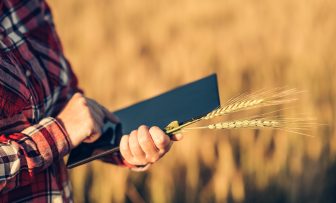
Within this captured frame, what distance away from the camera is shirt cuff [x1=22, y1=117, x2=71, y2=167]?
118 centimetres

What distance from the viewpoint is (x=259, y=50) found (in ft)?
8.43

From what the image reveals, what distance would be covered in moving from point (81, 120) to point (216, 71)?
131 cm

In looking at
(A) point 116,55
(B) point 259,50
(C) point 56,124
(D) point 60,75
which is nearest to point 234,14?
(B) point 259,50

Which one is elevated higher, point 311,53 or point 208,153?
point 311,53

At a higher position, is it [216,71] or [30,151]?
[30,151]

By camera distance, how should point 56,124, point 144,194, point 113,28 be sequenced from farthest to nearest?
point 113,28 → point 144,194 → point 56,124

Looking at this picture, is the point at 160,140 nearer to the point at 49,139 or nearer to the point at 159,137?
the point at 159,137

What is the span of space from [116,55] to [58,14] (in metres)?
0.43

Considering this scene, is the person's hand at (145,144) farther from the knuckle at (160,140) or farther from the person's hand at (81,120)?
the person's hand at (81,120)

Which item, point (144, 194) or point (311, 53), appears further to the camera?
point (311, 53)

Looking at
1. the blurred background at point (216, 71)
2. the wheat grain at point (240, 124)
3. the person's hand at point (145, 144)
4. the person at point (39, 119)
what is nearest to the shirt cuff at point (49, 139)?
the person at point (39, 119)

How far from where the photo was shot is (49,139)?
1189 mm

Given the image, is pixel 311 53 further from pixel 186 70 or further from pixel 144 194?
pixel 144 194

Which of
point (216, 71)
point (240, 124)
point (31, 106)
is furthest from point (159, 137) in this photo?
point (216, 71)
